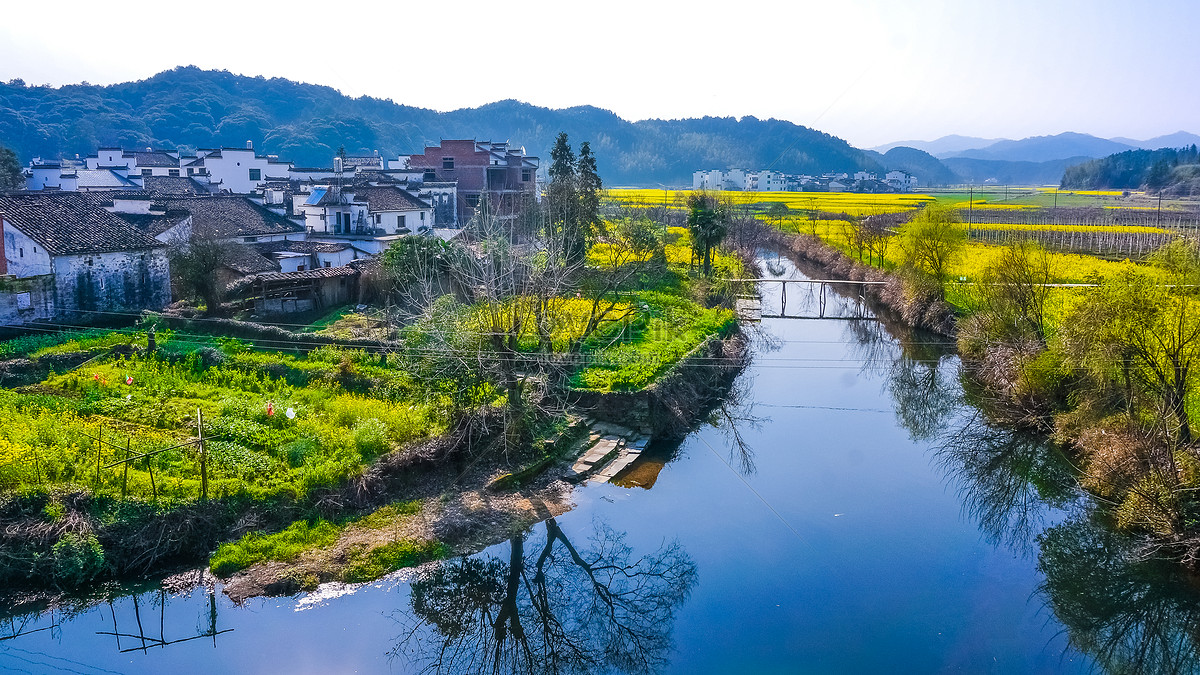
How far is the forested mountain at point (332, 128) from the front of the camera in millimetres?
71062

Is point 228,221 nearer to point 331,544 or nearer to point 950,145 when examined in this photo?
point 331,544

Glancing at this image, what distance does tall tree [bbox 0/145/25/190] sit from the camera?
39181 millimetres

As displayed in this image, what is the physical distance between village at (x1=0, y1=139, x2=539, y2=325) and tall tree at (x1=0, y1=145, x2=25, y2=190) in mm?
2065

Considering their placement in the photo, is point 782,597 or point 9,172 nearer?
point 782,597

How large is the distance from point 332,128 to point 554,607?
77.8 metres

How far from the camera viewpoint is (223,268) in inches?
966

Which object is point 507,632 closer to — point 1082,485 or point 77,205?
point 1082,485

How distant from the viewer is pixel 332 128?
7988cm

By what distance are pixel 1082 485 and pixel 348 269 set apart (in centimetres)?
2144

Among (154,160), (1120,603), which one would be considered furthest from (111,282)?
(154,160)

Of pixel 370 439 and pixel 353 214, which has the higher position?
pixel 353 214

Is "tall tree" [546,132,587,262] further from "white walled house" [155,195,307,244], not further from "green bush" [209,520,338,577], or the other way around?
"green bush" [209,520,338,577]

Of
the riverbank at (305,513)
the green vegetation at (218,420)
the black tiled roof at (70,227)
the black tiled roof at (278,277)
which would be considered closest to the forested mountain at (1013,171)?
the black tiled roof at (278,277)

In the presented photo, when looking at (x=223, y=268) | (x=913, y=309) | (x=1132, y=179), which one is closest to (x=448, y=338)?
(x=223, y=268)
